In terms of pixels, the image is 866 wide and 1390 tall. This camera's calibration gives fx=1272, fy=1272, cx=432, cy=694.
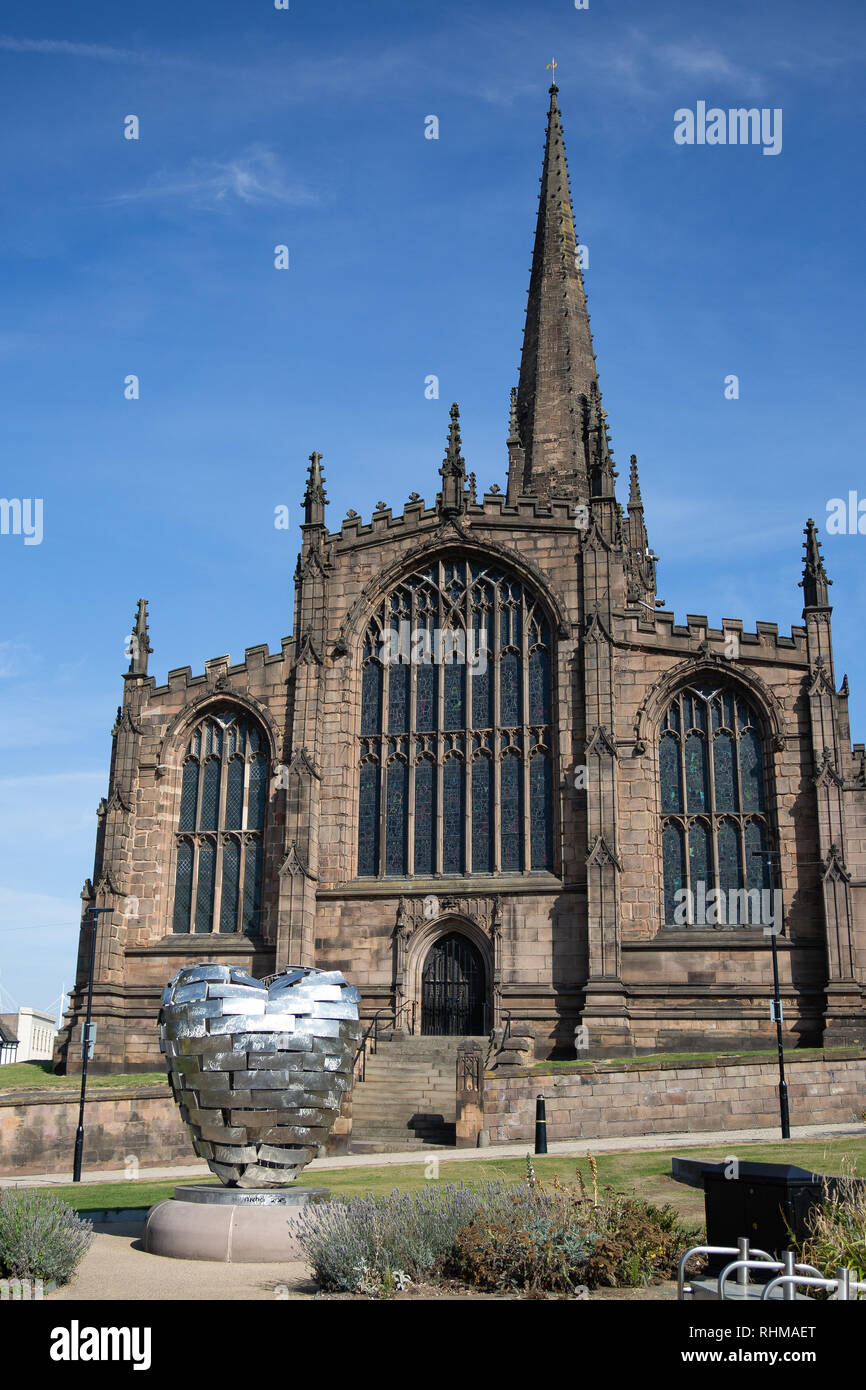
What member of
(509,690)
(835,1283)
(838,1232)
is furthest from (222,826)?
(835,1283)

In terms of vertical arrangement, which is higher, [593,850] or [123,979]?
[593,850]

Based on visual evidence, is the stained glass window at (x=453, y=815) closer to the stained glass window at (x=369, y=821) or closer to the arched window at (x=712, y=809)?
the stained glass window at (x=369, y=821)

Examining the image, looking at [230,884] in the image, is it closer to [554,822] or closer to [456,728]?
[456,728]

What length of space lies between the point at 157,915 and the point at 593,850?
1282 cm

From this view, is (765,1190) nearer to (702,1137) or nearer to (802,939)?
(702,1137)

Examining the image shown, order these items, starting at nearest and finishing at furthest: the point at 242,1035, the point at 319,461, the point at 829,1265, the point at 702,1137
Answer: the point at 829,1265, the point at 242,1035, the point at 702,1137, the point at 319,461

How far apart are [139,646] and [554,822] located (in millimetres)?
13823

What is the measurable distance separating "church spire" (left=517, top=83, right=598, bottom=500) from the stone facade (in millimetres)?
3245

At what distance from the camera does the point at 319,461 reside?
3791 cm

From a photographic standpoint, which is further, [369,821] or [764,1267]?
[369,821]

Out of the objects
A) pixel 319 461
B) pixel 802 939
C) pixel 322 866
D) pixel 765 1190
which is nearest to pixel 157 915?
pixel 322 866

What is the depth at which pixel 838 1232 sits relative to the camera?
10125 millimetres

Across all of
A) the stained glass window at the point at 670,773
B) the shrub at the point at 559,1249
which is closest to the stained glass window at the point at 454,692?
the stained glass window at the point at 670,773
